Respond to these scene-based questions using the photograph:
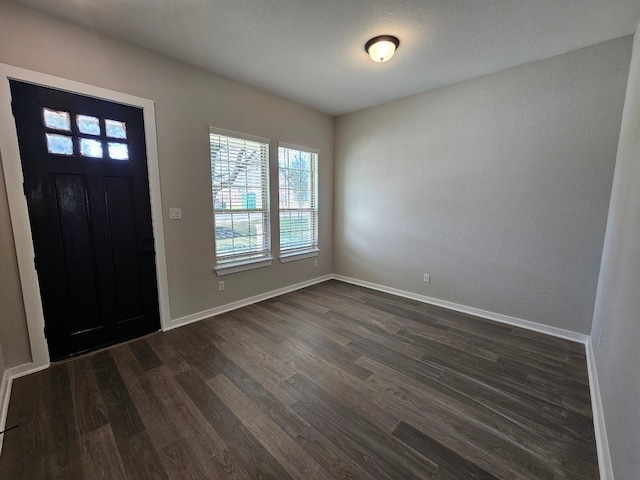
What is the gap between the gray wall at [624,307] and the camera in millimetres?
1109

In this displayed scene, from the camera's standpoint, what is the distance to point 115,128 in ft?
7.88

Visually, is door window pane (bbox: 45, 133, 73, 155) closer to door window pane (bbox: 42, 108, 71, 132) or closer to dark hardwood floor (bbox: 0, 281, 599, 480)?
door window pane (bbox: 42, 108, 71, 132)

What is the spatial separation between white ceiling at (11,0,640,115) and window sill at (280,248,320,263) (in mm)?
2370

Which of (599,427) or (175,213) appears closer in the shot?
(599,427)

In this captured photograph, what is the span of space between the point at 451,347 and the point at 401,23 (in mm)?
2880

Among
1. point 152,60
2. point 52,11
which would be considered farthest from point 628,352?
point 52,11

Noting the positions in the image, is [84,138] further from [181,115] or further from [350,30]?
[350,30]

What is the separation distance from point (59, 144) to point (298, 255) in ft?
9.52

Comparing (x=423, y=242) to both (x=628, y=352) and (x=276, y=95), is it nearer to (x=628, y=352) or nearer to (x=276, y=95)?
(x=628, y=352)

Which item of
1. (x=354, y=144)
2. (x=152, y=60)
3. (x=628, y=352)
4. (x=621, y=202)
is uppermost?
(x=152, y=60)

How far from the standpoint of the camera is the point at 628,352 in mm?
1251

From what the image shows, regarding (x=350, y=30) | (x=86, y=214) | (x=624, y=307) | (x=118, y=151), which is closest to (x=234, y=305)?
(x=86, y=214)

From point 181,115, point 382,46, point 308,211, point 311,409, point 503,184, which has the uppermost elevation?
point 382,46

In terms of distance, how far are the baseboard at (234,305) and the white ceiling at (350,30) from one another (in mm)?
2764
